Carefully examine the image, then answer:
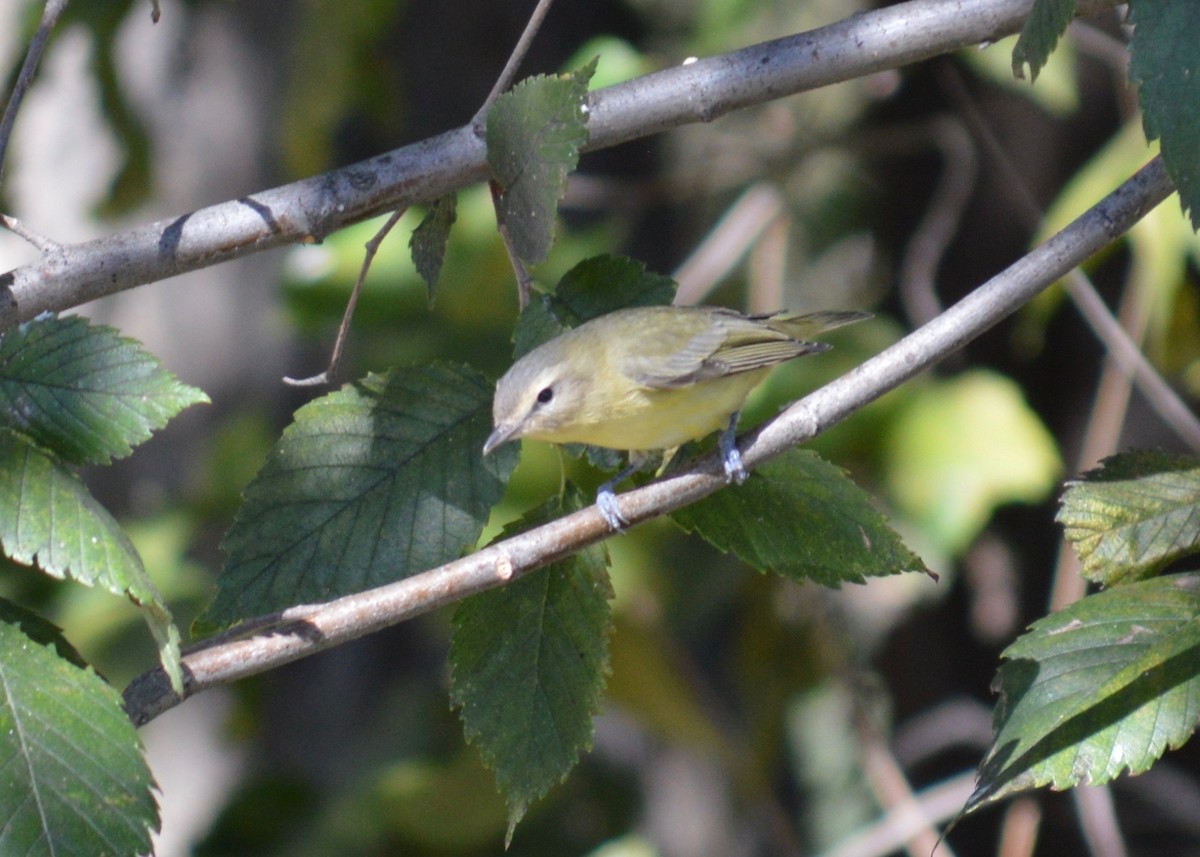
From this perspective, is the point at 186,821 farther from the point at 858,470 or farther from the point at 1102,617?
the point at 1102,617

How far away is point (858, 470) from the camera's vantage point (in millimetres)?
3775

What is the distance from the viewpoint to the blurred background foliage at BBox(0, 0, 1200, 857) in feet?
11.9

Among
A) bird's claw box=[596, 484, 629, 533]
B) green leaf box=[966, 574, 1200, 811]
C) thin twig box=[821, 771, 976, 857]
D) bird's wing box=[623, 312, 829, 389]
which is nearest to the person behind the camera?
green leaf box=[966, 574, 1200, 811]

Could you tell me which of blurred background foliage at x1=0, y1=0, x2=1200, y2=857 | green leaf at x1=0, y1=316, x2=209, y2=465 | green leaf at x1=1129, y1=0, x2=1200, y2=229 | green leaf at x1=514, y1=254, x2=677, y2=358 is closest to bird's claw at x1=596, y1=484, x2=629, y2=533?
green leaf at x1=514, y1=254, x2=677, y2=358

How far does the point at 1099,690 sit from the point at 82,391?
4.15ft

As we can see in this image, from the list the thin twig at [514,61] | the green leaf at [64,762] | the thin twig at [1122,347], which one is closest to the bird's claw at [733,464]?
the thin twig at [514,61]

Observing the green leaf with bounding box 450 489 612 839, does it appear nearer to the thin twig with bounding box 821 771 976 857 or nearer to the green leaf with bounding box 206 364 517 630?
the green leaf with bounding box 206 364 517 630

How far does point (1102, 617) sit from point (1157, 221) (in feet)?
6.24

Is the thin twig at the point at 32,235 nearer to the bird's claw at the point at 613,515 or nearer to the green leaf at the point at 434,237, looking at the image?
the green leaf at the point at 434,237

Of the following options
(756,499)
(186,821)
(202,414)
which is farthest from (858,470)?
(186,821)

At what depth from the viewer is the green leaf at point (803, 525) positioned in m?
1.62

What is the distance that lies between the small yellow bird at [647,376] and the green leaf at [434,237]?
252 mm

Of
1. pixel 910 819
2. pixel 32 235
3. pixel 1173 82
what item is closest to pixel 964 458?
pixel 910 819

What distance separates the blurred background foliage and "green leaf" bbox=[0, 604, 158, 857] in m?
1.74
